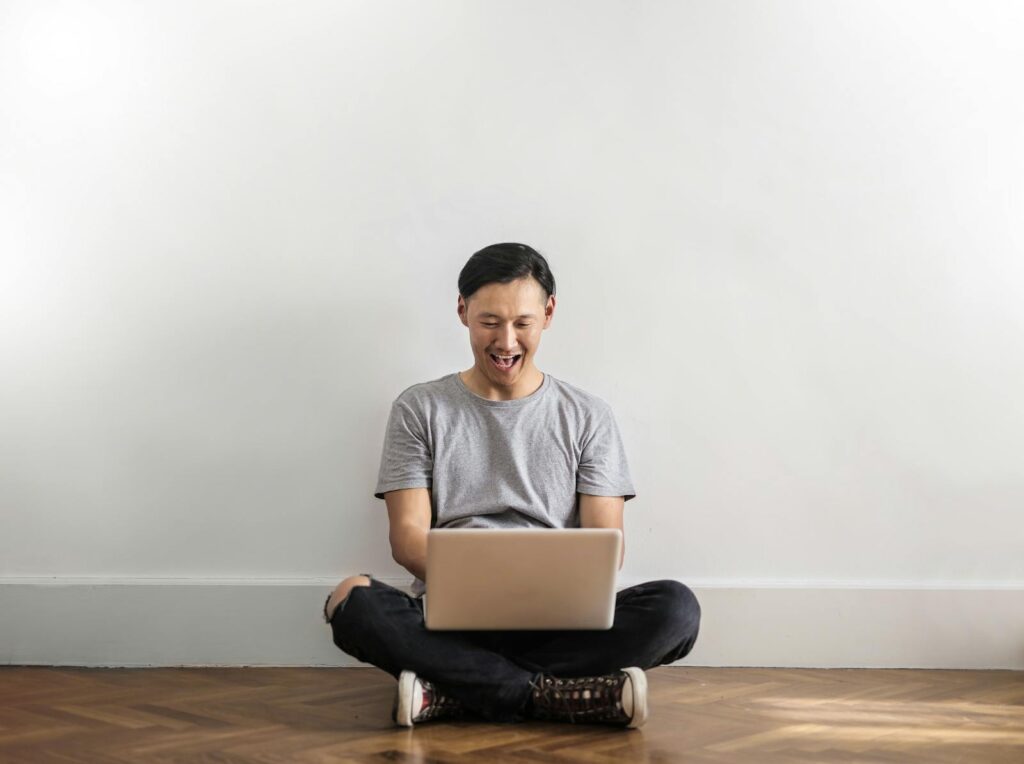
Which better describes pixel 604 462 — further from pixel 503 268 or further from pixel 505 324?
pixel 503 268

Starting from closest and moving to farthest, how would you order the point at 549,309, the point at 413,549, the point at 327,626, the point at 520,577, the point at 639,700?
the point at 520,577
the point at 639,700
the point at 413,549
the point at 549,309
the point at 327,626

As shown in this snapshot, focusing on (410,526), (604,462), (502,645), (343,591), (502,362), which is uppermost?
(502,362)

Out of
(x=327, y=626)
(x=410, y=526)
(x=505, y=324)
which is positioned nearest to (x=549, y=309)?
(x=505, y=324)

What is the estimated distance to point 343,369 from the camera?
293cm

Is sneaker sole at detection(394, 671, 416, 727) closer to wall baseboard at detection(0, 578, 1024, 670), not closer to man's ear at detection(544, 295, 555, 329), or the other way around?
wall baseboard at detection(0, 578, 1024, 670)

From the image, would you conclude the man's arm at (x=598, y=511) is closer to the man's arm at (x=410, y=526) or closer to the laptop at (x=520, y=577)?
the man's arm at (x=410, y=526)

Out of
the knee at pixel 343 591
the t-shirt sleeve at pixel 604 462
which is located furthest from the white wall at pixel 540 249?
the knee at pixel 343 591

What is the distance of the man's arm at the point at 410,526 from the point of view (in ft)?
7.97

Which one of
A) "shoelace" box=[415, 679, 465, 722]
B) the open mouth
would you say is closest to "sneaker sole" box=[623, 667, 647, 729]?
"shoelace" box=[415, 679, 465, 722]

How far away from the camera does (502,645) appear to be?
2385mm

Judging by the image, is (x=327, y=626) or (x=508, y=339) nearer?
(x=508, y=339)

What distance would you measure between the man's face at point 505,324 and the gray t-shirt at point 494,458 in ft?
0.29

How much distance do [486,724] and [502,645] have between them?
0.20m

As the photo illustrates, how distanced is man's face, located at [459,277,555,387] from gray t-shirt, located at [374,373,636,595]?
87 mm
